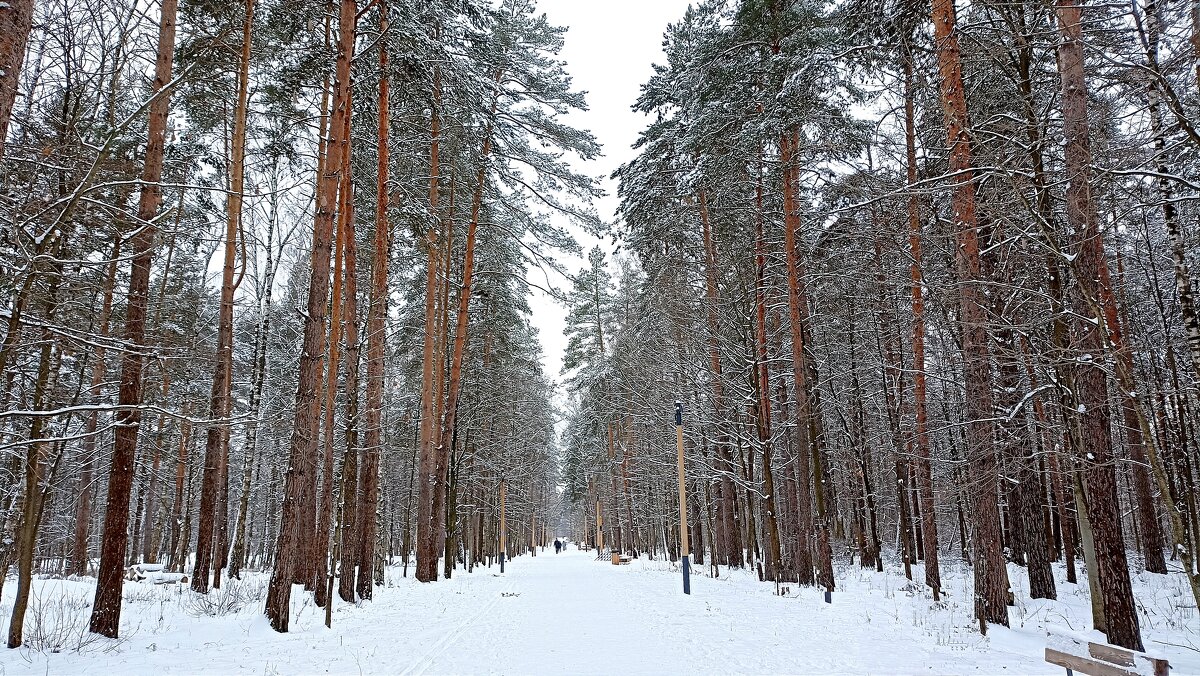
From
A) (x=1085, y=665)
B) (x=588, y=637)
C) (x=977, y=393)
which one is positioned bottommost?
(x=588, y=637)

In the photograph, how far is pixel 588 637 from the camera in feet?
28.0

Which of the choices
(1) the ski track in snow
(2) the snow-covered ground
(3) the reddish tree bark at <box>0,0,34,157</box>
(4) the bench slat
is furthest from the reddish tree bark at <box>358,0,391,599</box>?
(4) the bench slat

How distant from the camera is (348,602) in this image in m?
12.7

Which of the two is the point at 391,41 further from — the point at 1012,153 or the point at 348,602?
the point at 348,602

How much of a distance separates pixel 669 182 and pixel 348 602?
13.4 m

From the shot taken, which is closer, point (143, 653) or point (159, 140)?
point (143, 653)

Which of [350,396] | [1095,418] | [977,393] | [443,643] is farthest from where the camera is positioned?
[350,396]

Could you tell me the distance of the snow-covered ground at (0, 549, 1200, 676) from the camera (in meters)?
6.56

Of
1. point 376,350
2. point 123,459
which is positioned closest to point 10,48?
point 123,459

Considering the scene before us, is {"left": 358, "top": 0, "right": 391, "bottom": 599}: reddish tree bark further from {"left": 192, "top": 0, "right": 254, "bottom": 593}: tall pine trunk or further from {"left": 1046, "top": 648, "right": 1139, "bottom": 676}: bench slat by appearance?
{"left": 1046, "top": 648, "right": 1139, "bottom": 676}: bench slat

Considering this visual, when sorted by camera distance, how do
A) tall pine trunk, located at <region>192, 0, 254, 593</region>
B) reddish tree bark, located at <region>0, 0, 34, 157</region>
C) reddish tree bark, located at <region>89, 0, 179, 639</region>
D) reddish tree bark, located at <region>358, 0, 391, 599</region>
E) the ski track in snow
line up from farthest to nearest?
1. reddish tree bark, located at <region>358, 0, 391, 599</region>
2. tall pine trunk, located at <region>192, 0, 254, 593</region>
3. reddish tree bark, located at <region>89, 0, 179, 639</region>
4. the ski track in snow
5. reddish tree bark, located at <region>0, 0, 34, 157</region>

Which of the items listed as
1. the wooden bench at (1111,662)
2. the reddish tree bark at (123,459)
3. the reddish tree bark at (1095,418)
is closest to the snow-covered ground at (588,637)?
the reddish tree bark at (123,459)

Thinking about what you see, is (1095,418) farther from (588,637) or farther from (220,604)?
(220,604)

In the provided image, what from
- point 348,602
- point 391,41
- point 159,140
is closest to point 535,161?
point 391,41
